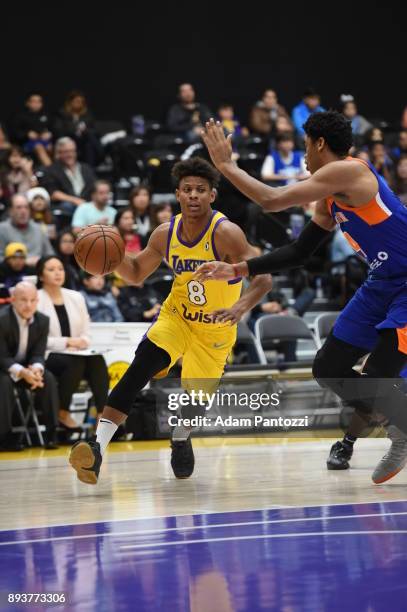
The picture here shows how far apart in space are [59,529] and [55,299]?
5.30 meters

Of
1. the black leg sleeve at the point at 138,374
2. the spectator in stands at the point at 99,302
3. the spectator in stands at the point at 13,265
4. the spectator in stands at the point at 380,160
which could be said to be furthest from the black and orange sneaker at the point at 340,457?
the spectator in stands at the point at 380,160

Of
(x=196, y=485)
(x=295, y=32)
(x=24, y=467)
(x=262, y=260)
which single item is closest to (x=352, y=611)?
(x=262, y=260)

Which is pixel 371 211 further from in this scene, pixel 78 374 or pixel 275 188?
pixel 78 374

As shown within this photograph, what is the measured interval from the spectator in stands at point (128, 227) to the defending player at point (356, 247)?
596 centimetres

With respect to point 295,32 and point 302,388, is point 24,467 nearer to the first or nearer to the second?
point 302,388

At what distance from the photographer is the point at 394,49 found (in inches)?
804

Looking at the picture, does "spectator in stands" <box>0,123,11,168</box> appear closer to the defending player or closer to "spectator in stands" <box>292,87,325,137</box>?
"spectator in stands" <box>292,87,325,137</box>

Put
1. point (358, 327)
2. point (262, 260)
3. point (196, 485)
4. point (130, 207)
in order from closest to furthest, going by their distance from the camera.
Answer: point (262, 260)
point (358, 327)
point (196, 485)
point (130, 207)

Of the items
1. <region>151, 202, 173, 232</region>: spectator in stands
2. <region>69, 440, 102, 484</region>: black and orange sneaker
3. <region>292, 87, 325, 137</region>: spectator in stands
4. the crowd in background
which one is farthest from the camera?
<region>292, 87, 325, 137</region>: spectator in stands

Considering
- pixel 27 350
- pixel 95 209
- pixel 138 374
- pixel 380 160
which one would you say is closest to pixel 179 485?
pixel 138 374

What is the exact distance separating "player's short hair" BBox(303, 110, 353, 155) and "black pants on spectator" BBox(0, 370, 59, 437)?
4478 mm

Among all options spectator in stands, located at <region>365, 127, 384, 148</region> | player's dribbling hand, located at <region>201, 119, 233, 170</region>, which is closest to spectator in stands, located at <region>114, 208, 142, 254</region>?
spectator in stands, located at <region>365, 127, 384, 148</region>

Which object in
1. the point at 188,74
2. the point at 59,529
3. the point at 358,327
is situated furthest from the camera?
the point at 188,74

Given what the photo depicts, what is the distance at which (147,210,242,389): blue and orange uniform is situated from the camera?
6926 mm
